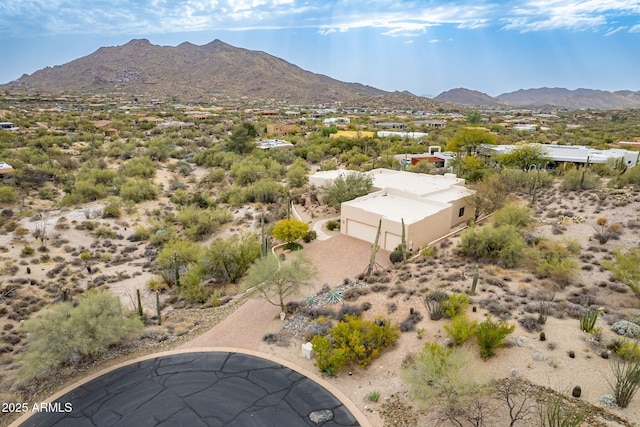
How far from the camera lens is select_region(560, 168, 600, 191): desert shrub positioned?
3088 centimetres

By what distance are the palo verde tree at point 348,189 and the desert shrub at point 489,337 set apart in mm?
18333

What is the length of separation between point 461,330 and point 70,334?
1339 centimetres

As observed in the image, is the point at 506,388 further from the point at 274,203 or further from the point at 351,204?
the point at 274,203

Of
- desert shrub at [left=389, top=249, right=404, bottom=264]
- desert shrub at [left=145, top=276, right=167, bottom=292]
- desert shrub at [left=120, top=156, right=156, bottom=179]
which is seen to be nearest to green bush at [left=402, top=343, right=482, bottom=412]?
desert shrub at [left=389, top=249, right=404, bottom=264]

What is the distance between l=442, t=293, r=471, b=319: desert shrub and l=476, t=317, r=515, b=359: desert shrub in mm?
1933

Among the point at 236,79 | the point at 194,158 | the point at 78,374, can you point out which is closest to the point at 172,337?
the point at 78,374

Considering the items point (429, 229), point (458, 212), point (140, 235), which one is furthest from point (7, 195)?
point (458, 212)

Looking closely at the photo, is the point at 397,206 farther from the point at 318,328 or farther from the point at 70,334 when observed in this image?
the point at 70,334

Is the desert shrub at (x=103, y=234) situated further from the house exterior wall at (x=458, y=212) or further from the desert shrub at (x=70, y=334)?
the house exterior wall at (x=458, y=212)

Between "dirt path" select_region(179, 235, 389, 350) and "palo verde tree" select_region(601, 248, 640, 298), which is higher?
"palo verde tree" select_region(601, 248, 640, 298)

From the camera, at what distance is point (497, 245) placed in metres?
20.7

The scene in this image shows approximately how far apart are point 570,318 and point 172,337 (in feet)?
50.2

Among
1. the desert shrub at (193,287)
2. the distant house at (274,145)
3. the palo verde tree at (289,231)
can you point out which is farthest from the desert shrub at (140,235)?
the distant house at (274,145)

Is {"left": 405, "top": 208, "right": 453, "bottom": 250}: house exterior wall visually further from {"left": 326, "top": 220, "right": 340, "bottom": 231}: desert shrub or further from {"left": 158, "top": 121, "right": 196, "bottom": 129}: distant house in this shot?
{"left": 158, "top": 121, "right": 196, "bottom": 129}: distant house
